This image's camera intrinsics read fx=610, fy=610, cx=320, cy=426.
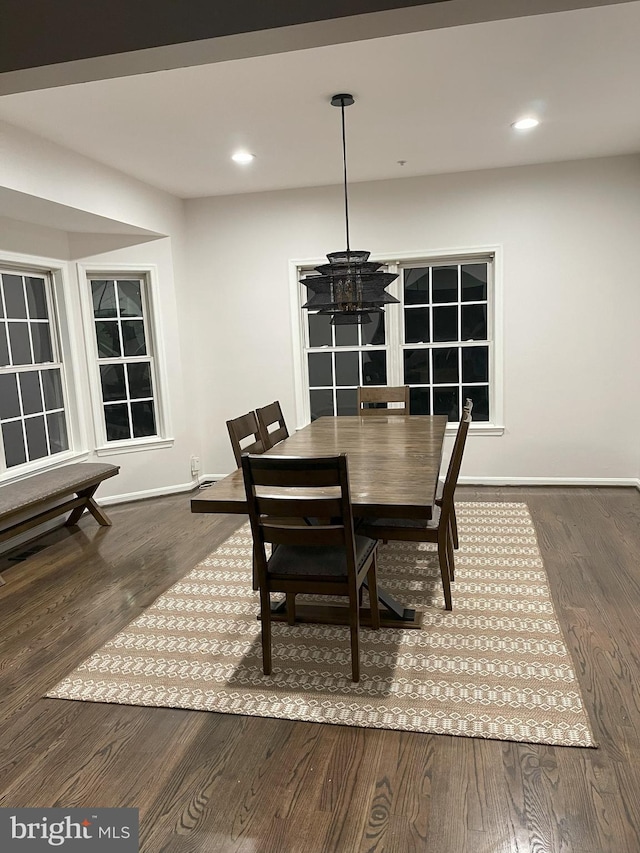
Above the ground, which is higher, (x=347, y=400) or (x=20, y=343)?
(x=20, y=343)

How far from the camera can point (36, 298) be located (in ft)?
15.8

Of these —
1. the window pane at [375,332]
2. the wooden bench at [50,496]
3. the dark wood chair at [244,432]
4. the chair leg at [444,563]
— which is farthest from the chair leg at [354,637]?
the window pane at [375,332]

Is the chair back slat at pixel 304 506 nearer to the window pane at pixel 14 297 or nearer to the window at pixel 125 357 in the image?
the window pane at pixel 14 297

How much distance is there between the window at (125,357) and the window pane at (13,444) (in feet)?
2.58

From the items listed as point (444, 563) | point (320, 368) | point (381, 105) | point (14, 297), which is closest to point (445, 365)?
point (320, 368)

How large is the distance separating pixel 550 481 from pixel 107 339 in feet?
13.2

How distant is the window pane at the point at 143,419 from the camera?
18.0 ft

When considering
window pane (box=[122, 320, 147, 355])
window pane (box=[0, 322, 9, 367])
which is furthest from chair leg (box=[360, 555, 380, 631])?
window pane (box=[122, 320, 147, 355])

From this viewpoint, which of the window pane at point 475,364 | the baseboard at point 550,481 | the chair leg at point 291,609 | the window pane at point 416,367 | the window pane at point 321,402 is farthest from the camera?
the window pane at point 321,402

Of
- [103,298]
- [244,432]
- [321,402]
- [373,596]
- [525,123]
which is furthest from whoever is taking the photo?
[321,402]

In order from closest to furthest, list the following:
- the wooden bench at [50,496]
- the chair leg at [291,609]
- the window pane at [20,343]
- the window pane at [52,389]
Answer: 1. the chair leg at [291,609]
2. the wooden bench at [50,496]
3. the window pane at [20,343]
4. the window pane at [52,389]

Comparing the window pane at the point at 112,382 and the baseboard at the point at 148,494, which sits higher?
the window pane at the point at 112,382

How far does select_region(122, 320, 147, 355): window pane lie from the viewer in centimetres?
536

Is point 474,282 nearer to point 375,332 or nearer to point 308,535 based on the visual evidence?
point 375,332
